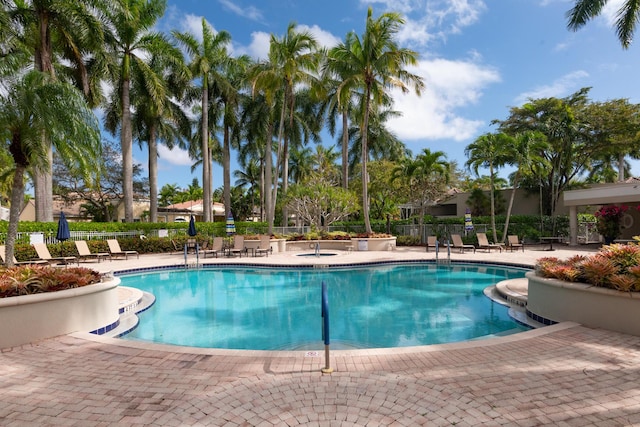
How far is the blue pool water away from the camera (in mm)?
6742

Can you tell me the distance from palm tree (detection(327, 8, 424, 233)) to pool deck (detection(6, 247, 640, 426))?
18175 millimetres

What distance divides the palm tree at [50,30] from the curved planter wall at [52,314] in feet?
48.2

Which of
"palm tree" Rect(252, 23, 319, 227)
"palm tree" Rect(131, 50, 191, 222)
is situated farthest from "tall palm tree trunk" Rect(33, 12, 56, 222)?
"palm tree" Rect(252, 23, 319, 227)

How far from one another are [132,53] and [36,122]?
18028 mm

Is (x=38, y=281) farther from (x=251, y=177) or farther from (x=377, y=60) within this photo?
(x=251, y=177)

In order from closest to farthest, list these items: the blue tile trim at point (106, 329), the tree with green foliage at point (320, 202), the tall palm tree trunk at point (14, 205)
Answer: the blue tile trim at point (106, 329) < the tall palm tree trunk at point (14, 205) < the tree with green foliage at point (320, 202)

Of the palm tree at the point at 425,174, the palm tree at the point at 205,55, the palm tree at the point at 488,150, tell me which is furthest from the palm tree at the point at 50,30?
the palm tree at the point at 488,150

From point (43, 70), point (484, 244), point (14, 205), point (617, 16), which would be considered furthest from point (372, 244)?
point (43, 70)

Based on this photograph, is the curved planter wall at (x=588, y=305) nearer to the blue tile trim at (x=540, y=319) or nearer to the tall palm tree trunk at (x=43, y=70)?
the blue tile trim at (x=540, y=319)

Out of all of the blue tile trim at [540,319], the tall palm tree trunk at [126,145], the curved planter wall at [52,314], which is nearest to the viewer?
the curved planter wall at [52,314]

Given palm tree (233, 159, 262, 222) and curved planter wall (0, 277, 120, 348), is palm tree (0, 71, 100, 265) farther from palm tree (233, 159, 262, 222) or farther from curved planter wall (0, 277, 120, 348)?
palm tree (233, 159, 262, 222)

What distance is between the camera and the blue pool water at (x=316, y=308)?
22.1 feet

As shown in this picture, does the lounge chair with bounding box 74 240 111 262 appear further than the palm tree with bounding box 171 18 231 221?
No

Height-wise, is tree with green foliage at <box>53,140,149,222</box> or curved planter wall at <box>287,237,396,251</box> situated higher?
tree with green foliage at <box>53,140,149,222</box>
